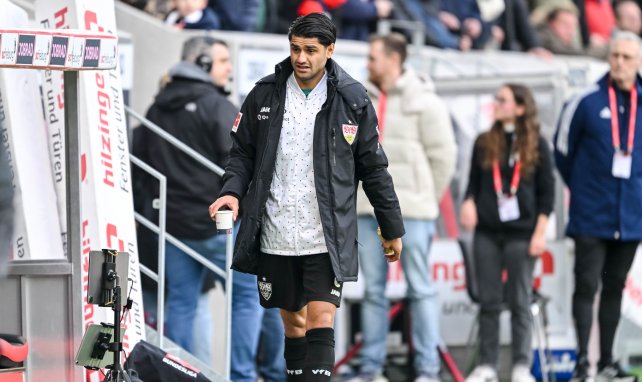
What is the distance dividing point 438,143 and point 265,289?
3.91m

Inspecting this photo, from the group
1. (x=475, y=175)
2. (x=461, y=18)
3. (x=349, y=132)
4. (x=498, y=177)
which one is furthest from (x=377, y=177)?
(x=461, y=18)

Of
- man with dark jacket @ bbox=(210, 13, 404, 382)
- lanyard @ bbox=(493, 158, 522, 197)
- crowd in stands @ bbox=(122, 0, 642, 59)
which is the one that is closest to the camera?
man with dark jacket @ bbox=(210, 13, 404, 382)

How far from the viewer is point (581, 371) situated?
35.5 ft

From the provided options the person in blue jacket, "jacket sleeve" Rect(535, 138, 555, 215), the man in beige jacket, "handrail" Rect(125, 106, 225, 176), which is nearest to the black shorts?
"handrail" Rect(125, 106, 225, 176)

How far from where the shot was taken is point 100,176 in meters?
8.20

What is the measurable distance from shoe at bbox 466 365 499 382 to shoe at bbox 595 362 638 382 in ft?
2.66

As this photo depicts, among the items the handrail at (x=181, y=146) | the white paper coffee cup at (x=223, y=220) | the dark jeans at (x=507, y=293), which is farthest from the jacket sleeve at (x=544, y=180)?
the white paper coffee cup at (x=223, y=220)

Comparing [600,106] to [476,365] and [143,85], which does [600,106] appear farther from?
[143,85]

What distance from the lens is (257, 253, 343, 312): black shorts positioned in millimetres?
7496

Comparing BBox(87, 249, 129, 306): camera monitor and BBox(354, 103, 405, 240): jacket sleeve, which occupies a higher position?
BBox(354, 103, 405, 240): jacket sleeve

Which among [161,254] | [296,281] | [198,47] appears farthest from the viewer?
[198,47]

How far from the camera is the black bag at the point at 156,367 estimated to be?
7781 mm

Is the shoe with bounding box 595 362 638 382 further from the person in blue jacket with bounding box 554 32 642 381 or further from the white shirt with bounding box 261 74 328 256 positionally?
the white shirt with bounding box 261 74 328 256

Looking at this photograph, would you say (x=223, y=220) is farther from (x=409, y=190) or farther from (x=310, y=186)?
(x=409, y=190)
